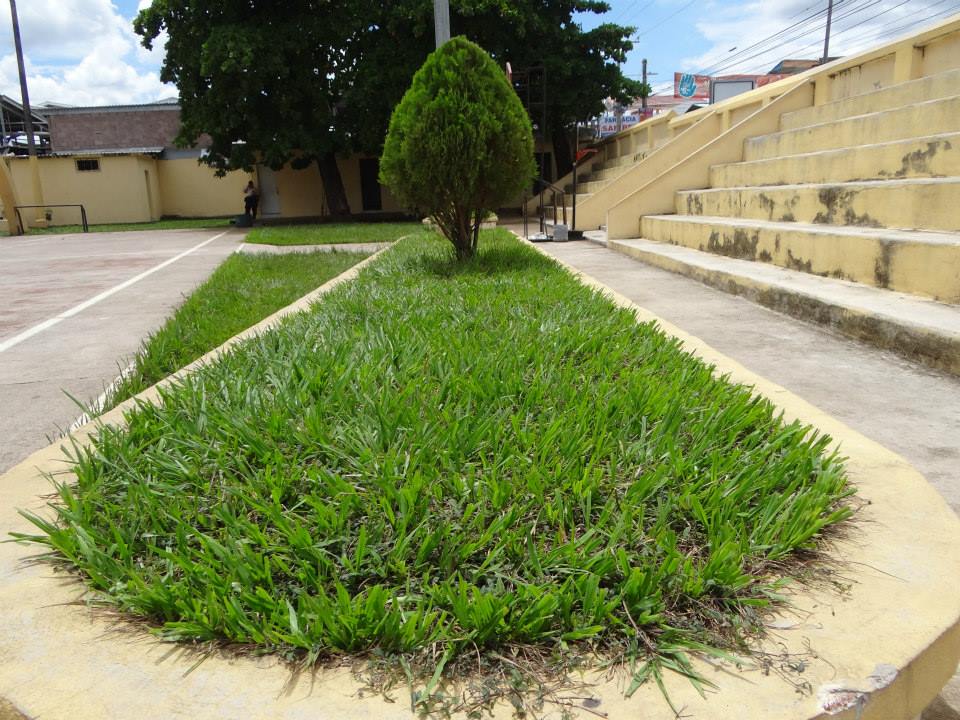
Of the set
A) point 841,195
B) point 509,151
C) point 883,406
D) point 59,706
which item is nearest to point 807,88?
point 841,195

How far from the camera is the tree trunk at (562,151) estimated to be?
75.8 feet

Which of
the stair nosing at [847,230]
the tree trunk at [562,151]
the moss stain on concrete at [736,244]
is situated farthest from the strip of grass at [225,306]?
the tree trunk at [562,151]

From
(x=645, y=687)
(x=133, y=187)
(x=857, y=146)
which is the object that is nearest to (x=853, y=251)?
(x=857, y=146)

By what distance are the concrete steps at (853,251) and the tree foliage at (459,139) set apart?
2.12 meters

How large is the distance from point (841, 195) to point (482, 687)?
561 centimetres

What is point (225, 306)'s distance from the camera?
5812 millimetres

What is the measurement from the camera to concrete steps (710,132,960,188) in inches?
197

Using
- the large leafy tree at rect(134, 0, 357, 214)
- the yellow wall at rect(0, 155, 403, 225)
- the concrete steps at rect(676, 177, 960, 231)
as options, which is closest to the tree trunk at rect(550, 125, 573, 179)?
the yellow wall at rect(0, 155, 403, 225)

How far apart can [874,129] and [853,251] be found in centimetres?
221

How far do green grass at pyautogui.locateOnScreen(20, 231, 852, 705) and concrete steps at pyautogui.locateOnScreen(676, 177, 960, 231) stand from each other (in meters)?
2.95

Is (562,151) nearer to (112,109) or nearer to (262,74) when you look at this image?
(262,74)

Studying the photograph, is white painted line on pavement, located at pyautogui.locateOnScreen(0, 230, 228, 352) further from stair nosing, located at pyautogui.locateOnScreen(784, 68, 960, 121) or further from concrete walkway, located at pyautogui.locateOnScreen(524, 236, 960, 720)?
stair nosing, located at pyautogui.locateOnScreen(784, 68, 960, 121)

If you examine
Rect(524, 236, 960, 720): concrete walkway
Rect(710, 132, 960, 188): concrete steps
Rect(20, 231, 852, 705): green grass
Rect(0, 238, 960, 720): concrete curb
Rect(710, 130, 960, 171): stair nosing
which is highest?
Rect(710, 130, 960, 171): stair nosing

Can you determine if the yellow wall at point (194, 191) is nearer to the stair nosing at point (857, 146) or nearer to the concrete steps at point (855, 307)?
the stair nosing at point (857, 146)
